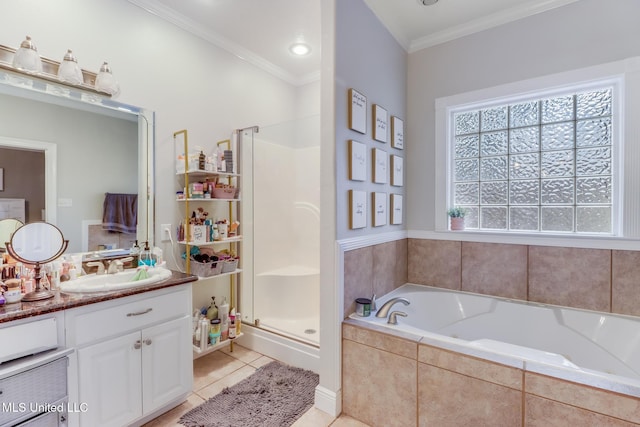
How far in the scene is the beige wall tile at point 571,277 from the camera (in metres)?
1.91

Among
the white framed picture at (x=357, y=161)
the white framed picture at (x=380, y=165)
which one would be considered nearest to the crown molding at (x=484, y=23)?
the white framed picture at (x=380, y=165)

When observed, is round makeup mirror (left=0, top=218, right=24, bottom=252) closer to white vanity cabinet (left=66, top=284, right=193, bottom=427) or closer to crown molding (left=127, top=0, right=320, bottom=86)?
white vanity cabinet (left=66, top=284, right=193, bottom=427)

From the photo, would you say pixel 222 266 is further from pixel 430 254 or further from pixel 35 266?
pixel 430 254

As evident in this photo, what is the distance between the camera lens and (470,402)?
139 centimetres

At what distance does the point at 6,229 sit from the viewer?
152cm

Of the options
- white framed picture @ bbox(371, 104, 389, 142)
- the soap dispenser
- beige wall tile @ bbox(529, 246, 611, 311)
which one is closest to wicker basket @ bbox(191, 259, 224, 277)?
the soap dispenser

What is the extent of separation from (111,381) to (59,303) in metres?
0.48

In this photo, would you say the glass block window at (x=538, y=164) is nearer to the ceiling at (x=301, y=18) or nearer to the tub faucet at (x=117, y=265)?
the ceiling at (x=301, y=18)

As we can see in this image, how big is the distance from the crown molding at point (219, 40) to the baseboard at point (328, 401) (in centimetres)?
276

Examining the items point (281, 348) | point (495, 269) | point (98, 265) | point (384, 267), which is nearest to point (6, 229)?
point (98, 265)

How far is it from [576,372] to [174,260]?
7.99ft

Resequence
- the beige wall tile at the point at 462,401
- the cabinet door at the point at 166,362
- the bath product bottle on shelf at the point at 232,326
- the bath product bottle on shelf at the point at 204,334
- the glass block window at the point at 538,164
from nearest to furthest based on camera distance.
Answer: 1. the beige wall tile at the point at 462,401
2. the cabinet door at the point at 166,362
3. the glass block window at the point at 538,164
4. the bath product bottle on shelf at the point at 204,334
5. the bath product bottle on shelf at the point at 232,326

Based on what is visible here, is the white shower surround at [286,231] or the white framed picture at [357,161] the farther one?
the white shower surround at [286,231]

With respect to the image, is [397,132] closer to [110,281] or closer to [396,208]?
[396,208]
